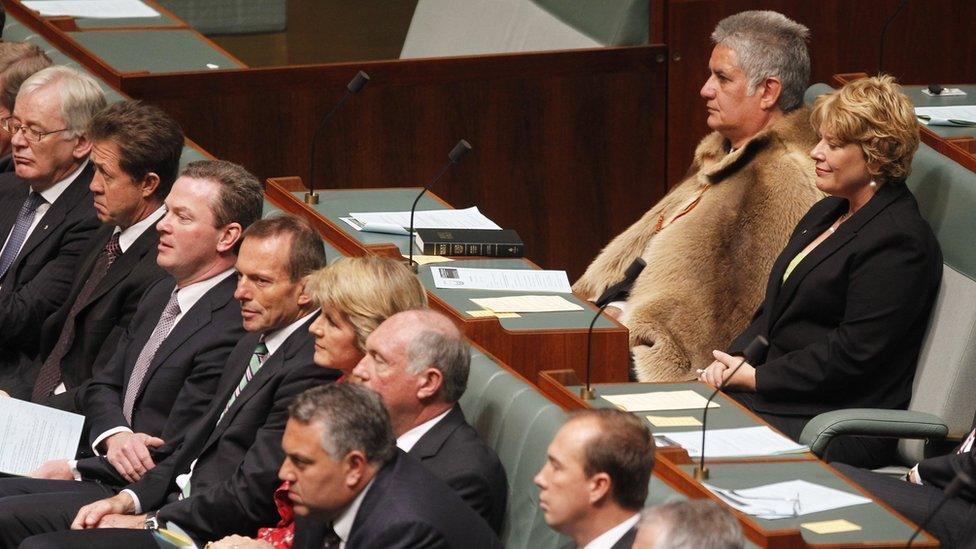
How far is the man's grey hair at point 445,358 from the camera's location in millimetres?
2795

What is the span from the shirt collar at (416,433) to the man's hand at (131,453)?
883mm

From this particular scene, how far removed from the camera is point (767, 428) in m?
2.87

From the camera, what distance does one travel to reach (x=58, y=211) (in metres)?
4.38

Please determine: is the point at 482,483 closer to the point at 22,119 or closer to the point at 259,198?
the point at 259,198

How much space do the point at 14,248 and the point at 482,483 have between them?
7.53ft

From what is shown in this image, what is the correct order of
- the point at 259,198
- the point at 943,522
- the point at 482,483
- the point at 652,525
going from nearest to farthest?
the point at 652,525
the point at 482,483
the point at 943,522
the point at 259,198

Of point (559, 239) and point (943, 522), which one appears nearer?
point (943, 522)

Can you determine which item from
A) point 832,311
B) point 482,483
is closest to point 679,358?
point 832,311

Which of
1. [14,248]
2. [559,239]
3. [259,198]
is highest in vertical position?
[259,198]

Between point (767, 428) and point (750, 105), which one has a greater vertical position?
point (750, 105)

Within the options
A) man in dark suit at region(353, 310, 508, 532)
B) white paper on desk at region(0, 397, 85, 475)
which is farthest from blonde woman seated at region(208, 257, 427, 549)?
white paper on desk at region(0, 397, 85, 475)

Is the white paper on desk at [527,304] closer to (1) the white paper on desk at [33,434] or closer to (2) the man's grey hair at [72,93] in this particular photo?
(1) the white paper on desk at [33,434]

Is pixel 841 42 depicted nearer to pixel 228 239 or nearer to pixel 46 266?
pixel 228 239

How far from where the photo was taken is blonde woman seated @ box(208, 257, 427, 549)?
2.99 metres
